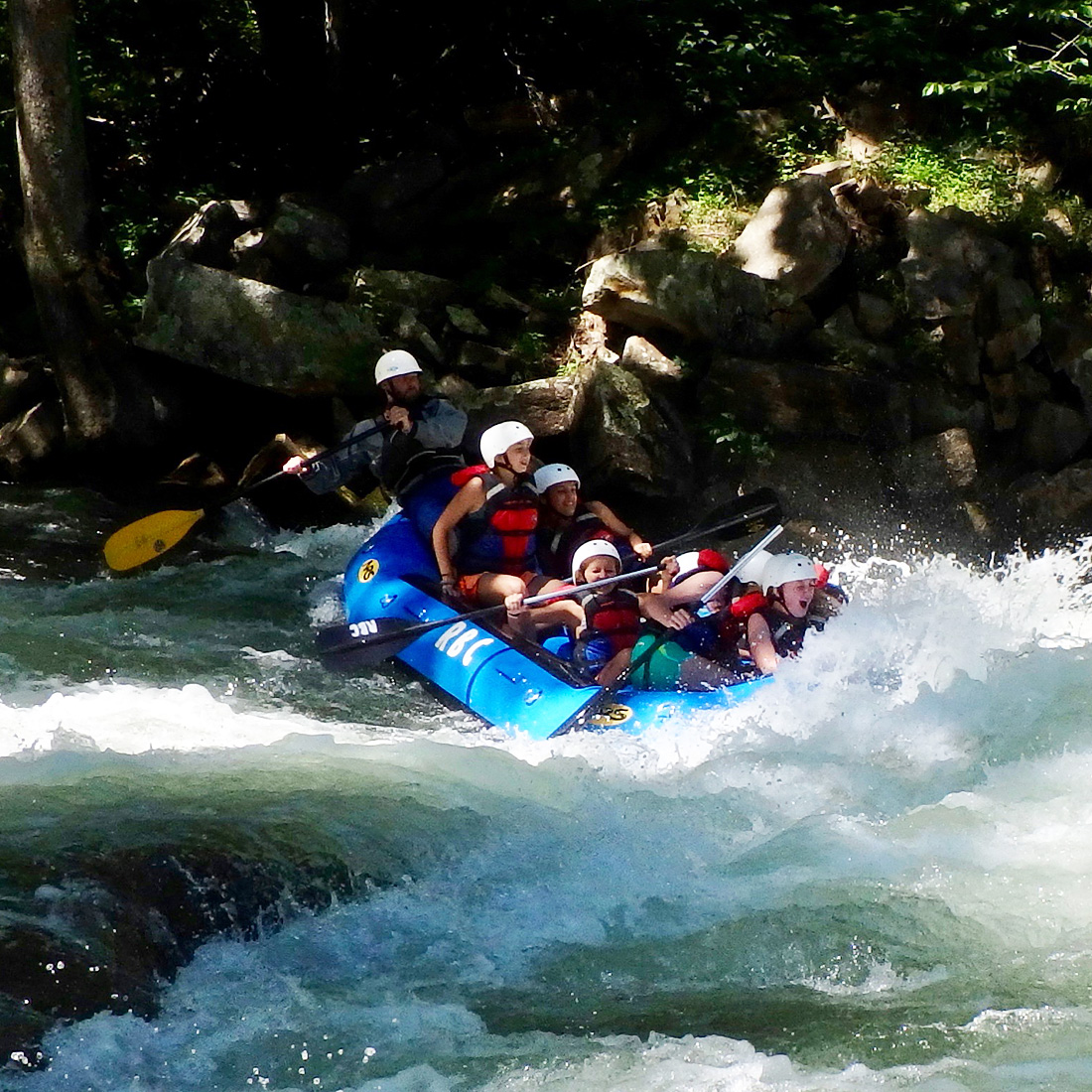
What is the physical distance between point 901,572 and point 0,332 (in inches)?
249

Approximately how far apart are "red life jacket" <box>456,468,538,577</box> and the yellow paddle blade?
178cm

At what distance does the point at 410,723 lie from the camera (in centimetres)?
610

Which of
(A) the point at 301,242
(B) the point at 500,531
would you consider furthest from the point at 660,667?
(A) the point at 301,242

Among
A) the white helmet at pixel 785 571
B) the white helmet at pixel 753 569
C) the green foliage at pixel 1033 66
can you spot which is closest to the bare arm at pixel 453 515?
the white helmet at pixel 753 569

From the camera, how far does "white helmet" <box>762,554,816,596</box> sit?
19.0ft

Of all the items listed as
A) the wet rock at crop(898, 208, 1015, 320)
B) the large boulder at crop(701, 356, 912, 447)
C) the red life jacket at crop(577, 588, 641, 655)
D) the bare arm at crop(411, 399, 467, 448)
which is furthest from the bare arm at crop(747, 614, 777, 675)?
the wet rock at crop(898, 208, 1015, 320)

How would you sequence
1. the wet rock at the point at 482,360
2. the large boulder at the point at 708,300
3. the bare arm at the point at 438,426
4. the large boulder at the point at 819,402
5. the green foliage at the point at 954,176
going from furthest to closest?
the green foliage at the point at 954,176 < the wet rock at the point at 482,360 < the large boulder at the point at 708,300 < the large boulder at the point at 819,402 < the bare arm at the point at 438,426

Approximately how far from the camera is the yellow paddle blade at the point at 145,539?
7.48 m

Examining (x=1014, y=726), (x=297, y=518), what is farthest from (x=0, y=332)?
(x=1014, y=726)

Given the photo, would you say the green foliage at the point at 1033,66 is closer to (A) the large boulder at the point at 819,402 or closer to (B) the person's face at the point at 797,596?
(A) the large boulder at the point at 819,402

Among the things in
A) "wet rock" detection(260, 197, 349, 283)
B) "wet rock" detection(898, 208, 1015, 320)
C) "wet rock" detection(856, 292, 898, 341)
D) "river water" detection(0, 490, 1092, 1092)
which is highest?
"wet rock" detection(260, 197, 349, 283)

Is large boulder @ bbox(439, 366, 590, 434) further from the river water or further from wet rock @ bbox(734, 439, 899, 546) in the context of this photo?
the river water

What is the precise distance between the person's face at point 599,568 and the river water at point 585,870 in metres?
0.84

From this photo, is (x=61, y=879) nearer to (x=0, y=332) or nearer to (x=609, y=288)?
(x=609, y=288)
